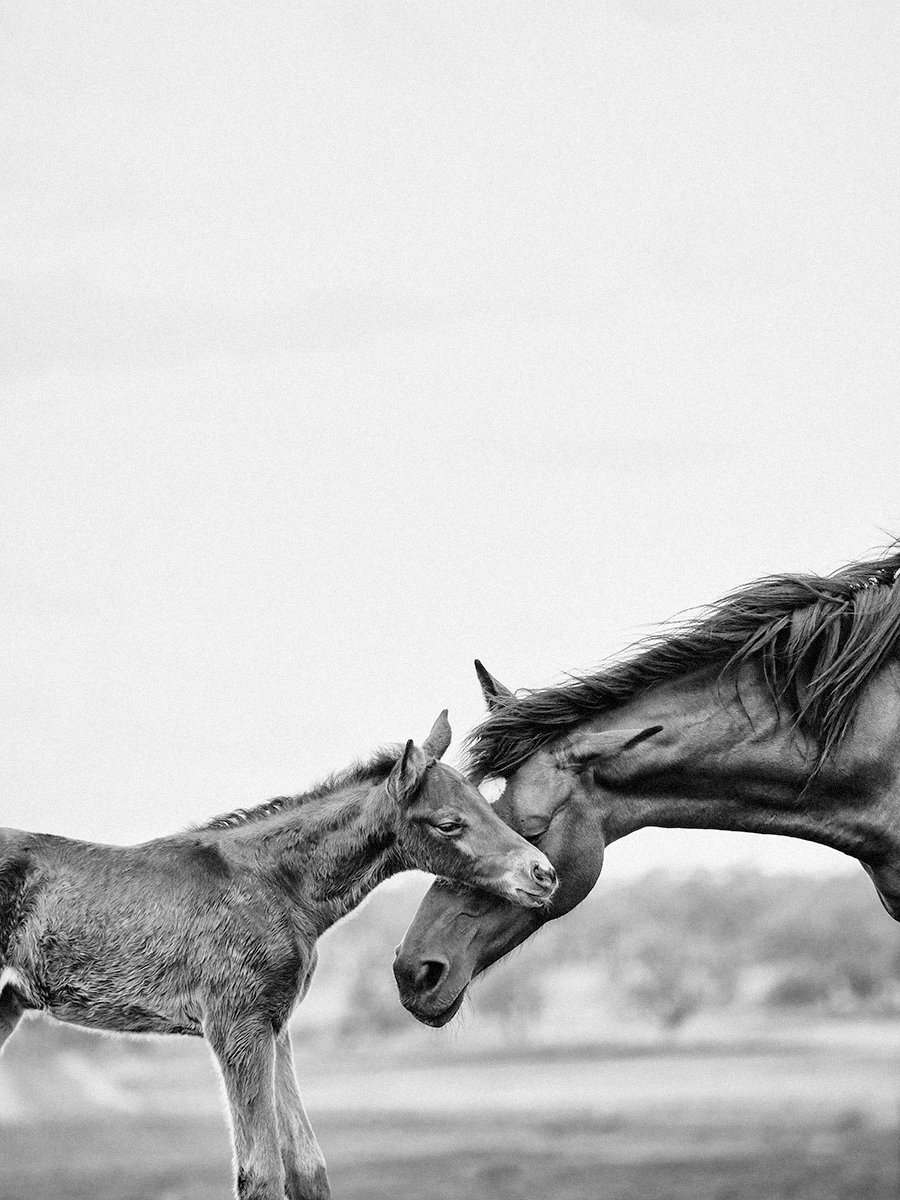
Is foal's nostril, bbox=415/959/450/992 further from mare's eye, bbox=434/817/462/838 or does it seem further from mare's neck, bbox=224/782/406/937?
mare's eye, bbox=434/817/462/838

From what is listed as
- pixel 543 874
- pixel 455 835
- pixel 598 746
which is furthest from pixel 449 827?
pixel 598 746

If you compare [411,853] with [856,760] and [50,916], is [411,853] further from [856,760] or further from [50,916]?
[856,760]

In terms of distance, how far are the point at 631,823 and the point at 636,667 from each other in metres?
0.77

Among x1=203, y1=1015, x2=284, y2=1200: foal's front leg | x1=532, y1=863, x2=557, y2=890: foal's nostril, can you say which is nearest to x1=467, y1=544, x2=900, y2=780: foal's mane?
x1=532, y1=863, x2=557, y2=890: foal's nostril

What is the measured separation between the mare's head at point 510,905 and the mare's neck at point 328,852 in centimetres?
33

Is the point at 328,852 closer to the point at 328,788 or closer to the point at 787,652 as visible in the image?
the point at 328,788

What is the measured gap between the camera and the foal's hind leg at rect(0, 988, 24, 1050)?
20.0 feet

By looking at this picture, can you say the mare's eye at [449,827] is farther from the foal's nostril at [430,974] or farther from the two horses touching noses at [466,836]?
the foal's nostril at [430,974]

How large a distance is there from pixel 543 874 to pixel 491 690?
114 cm

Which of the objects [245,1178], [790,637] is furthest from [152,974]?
[790,637]

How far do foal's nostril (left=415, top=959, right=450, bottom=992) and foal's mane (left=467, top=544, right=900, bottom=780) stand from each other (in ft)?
3.50

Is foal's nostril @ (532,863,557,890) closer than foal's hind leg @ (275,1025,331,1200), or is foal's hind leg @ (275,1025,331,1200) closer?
foal's hind leg @ (275,1025,331,1200)

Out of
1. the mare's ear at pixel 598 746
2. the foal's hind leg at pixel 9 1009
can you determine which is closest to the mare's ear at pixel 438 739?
the mare's ear at pixel 598 746

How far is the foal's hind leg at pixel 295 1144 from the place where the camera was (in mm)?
5504
